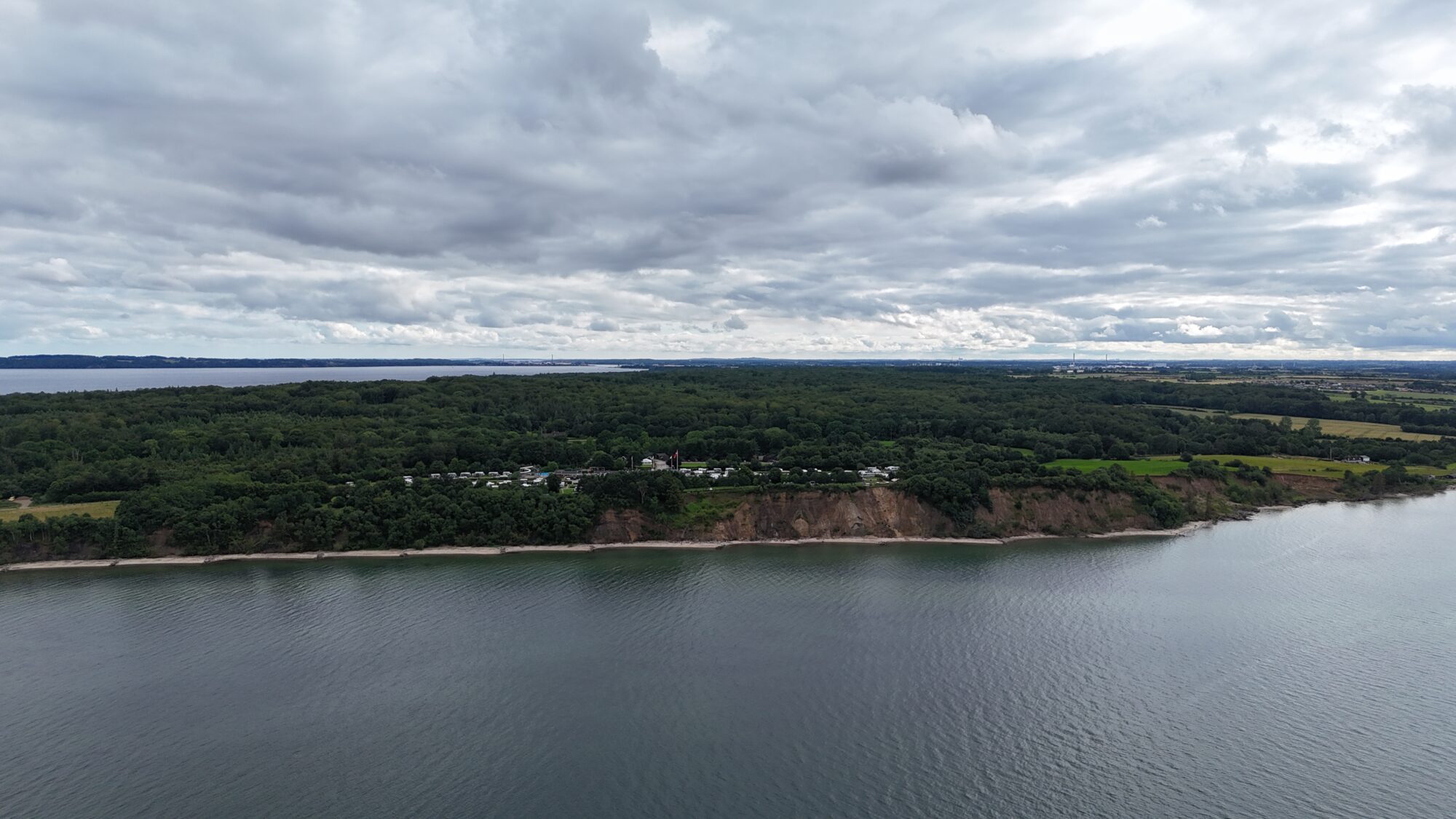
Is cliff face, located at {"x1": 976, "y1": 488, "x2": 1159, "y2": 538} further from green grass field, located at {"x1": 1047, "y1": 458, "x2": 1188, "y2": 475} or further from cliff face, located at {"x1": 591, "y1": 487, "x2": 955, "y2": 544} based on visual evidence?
green grass field, located at {"x1": 1047, "y1": 458, "x2": 1188, "y2": 475}

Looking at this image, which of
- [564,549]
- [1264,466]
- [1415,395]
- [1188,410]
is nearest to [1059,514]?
[1264,466]

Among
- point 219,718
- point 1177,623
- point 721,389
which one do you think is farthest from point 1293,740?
A: point 721,389

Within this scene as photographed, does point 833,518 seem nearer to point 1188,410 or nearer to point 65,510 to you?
point 65,510

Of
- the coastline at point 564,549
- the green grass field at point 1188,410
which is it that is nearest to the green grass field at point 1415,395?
the green grass field at point 1188,410

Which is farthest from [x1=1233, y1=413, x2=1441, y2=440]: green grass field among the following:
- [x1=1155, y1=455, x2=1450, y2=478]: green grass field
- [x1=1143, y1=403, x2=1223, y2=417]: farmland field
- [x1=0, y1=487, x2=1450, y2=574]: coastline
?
[x1=0, y1=487, x2=1450, y2=574]: coastline

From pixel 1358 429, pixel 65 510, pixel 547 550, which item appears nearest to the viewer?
pixel 547 550

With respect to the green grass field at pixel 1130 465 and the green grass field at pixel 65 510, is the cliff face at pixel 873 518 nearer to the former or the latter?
the green grass field at pixel 1130 465
